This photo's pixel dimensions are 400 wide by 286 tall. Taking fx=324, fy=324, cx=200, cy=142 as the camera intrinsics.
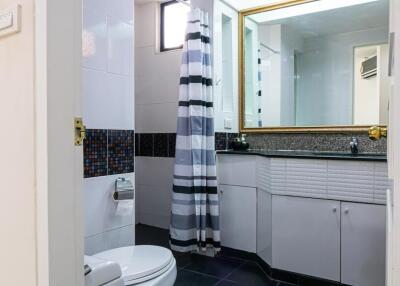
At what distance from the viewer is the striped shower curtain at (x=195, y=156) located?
2459mm

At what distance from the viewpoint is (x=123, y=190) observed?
1.77 meters

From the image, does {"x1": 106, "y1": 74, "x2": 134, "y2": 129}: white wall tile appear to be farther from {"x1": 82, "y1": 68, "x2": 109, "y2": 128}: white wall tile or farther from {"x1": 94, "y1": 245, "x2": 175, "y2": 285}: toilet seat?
{"x1": 94, "y1": 245, "x2": 175, "y2": 285}: toilet seat

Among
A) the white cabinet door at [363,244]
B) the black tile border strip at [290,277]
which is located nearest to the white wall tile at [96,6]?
the white cabinet door at [363,244]

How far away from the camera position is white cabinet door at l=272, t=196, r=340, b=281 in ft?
6.64

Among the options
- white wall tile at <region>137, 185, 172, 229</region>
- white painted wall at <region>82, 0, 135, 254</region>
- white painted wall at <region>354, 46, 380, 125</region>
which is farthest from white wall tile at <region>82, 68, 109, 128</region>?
white painted wall at <region>354, 46, 380, 125</region>

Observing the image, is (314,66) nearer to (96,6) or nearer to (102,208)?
(96,6)

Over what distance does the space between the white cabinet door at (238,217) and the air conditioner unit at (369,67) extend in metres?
1.19

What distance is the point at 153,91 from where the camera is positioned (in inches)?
132

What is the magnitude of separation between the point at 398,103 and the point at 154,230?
307 centimetres

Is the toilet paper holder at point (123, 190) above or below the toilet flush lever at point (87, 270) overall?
above

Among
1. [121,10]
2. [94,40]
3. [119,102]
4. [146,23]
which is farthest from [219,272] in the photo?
[146,23]

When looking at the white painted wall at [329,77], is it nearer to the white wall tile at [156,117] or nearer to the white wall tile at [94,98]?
the white wall tile at [156,117]

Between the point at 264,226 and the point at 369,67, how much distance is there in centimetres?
139
